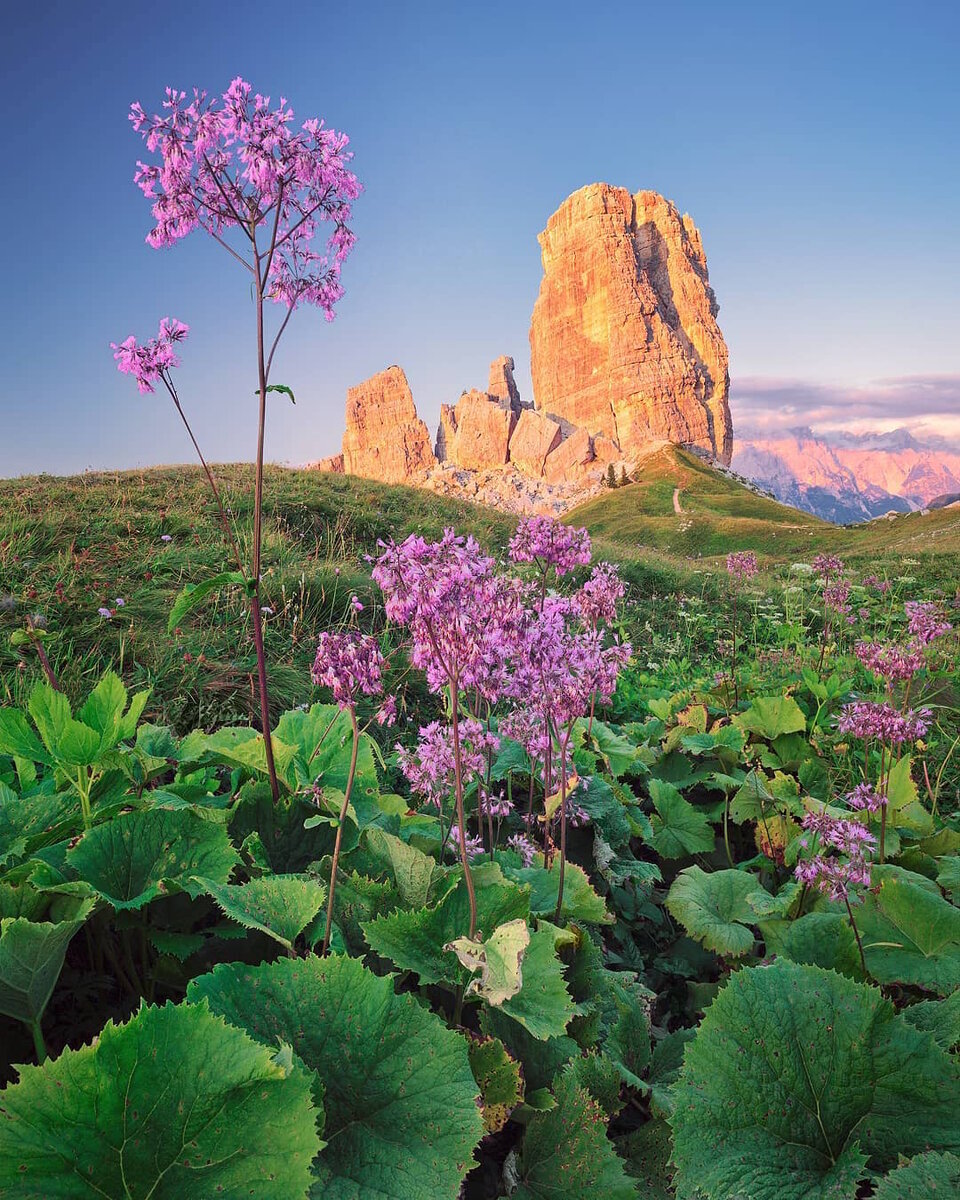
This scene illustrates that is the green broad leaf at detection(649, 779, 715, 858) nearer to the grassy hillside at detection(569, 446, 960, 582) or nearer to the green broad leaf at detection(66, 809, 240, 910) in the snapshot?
the green broad leaf at detection(66, 809, 240, 910)

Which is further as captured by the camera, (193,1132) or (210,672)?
(210,672)

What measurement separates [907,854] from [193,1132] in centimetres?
337

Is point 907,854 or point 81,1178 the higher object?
point 81,1178

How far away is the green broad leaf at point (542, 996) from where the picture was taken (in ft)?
5.20

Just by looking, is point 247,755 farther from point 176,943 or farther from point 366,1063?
point 366,1063

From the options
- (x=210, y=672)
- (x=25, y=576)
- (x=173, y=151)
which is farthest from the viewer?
(x=25, y=576)

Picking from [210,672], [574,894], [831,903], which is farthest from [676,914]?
[210,672]

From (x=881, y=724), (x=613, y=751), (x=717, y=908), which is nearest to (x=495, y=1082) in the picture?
(x=717, y=908)

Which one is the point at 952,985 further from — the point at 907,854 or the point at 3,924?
the point at 3,924

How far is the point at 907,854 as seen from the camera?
3.30 m

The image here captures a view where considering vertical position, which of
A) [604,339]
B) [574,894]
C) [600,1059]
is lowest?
[600,1059]

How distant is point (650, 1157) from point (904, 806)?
2770 mm

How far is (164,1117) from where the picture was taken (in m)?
1.02

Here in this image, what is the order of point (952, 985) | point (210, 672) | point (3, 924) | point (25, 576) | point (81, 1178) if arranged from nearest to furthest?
point (81, 1178), point (3, 924), point (952, 985), point (210, 672), point (25, 576)
